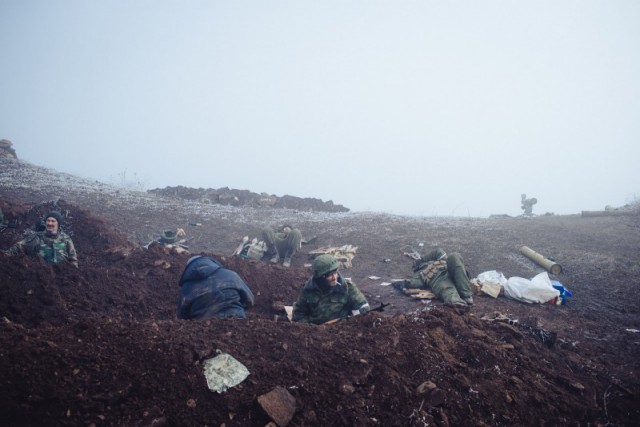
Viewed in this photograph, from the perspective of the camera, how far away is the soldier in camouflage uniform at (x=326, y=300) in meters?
4.75

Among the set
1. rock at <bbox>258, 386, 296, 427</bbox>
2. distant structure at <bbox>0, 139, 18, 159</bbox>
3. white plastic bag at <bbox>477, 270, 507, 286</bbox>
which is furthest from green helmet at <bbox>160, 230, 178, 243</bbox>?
distant structure at <bbox>0, 139, 18, 159</bbox>

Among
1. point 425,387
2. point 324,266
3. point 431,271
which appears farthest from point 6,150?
point 425,387

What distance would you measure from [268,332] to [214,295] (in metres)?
1.50

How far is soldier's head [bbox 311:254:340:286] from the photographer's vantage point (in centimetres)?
464

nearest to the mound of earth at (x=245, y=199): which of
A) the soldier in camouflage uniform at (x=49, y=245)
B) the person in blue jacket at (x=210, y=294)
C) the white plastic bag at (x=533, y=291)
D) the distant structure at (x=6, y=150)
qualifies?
the distant structure at (x=6, y=150)

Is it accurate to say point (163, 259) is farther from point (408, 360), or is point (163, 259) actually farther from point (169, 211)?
point (169, 211)

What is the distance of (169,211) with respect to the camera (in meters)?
13.9

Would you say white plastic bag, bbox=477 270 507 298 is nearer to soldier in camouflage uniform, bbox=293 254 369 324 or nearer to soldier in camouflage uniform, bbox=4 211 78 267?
soldier in camouflage uniform, bbox=293 254 369 324

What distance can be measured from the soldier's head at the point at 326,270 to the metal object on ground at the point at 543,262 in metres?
6.32

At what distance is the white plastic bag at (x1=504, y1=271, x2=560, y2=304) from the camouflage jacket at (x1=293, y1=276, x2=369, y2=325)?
3.30m

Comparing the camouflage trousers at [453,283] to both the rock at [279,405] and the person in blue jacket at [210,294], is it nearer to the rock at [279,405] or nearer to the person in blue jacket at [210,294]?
the person in blue jacket at [210,294]

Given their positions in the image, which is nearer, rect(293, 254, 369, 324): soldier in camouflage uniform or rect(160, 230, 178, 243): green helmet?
rect(293, 254, 369, 324): soldier in camouflage uniform

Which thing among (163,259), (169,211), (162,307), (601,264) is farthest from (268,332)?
(169,211)

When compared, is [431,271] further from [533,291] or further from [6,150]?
[6,150]
